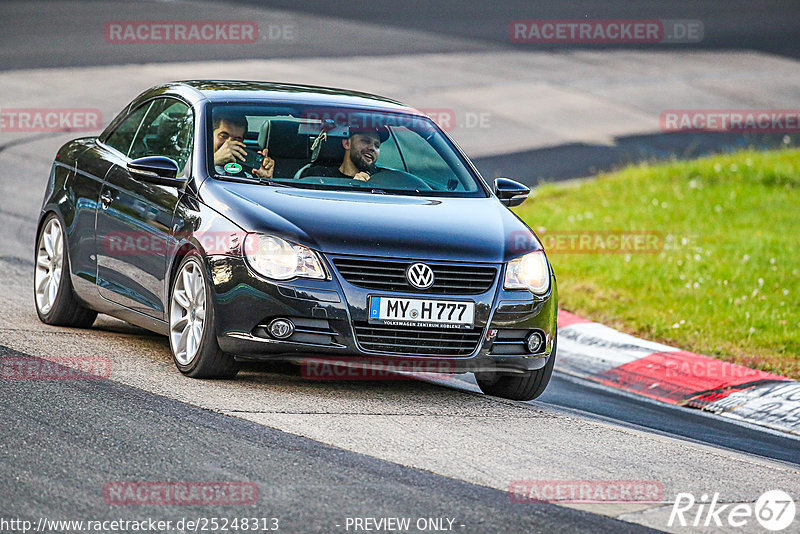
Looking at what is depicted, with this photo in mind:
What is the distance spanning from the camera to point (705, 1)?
39.0 m

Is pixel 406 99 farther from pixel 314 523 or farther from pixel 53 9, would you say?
pixel 314 523

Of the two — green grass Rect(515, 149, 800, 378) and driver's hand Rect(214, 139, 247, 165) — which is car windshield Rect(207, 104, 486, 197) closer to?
driver's hand Rect(214, 139, 247, 165)

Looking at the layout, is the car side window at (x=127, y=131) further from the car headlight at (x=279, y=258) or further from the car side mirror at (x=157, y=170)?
the car headlight at (x=279, y=258)

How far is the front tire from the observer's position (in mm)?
7254

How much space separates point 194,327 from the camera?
24.4 ft

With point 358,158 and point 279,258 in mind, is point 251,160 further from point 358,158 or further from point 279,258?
point 279,258

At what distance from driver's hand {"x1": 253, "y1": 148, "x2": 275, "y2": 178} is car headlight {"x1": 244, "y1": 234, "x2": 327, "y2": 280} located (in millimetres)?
859

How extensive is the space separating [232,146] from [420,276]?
1.62m

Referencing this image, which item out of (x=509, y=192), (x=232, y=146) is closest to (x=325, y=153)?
(x=232, y=146)

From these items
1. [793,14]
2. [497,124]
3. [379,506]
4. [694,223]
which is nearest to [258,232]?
[379,506]

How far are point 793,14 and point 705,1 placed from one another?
2.66 metres

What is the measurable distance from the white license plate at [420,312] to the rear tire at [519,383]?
0.81 meters

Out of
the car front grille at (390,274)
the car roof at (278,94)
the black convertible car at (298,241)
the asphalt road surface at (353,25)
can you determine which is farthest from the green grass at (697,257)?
the asphalt road surface at (353,25)

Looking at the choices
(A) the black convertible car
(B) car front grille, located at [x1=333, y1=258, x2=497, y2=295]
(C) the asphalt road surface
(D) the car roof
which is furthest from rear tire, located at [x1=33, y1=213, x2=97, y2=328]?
(C) the asphalt road surface
